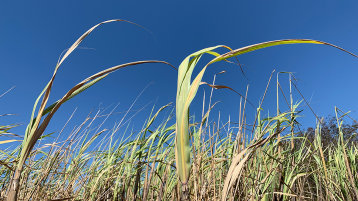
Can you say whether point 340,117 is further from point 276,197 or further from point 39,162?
point 39,162

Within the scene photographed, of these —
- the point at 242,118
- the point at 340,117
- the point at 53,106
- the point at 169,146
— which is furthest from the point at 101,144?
the point at 340,117

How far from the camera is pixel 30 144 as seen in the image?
0.52 metres

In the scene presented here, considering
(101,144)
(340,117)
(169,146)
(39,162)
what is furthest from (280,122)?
(39,162)

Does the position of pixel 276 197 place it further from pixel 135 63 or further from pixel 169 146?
pixel 135 63

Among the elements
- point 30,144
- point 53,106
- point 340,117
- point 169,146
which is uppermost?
point 340,117

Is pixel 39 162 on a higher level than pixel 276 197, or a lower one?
higher

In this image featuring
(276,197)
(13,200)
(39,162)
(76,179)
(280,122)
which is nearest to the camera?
(13,200)

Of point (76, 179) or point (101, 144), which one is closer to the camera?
point (76, 179)

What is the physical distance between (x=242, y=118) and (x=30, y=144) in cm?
84

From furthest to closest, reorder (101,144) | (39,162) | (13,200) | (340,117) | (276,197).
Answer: (39,162) → (101,144) → (340,117) → (276,197) → (13,200)

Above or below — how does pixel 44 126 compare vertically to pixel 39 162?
below

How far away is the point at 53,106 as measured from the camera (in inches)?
23.1

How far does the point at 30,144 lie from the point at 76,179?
4.35 ft

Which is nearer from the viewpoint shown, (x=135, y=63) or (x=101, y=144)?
(x=135, y=63)
